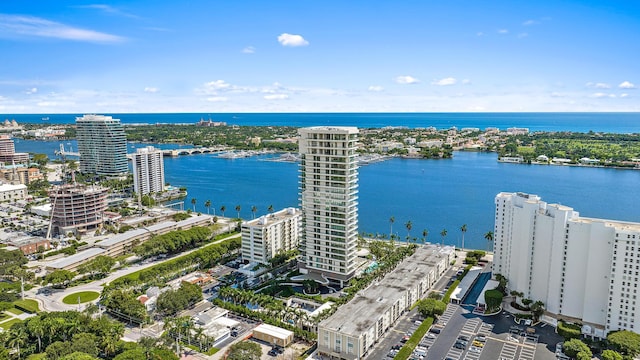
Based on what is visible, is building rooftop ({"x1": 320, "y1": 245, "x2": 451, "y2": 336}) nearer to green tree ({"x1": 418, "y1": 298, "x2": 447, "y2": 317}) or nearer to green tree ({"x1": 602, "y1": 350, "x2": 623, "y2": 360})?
green tree ({"x1": 418, "y1": 298, "x2": 447, "y2": 317})

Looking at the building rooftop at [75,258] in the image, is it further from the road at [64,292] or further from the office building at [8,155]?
the office building at [8,155]

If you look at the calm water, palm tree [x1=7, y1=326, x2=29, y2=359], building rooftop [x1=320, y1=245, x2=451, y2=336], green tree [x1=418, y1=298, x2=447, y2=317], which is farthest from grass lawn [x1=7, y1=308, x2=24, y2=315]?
the calm water

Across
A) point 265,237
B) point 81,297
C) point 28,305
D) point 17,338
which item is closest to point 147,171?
point 81,297

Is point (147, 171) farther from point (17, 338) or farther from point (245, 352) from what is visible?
point (245, 352)

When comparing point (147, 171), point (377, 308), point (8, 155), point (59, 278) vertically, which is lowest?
point (59, 278)

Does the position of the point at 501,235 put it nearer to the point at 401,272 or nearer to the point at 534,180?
the point at 401,272

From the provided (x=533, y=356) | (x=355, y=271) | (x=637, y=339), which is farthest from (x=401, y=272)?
(x=637, y=339)

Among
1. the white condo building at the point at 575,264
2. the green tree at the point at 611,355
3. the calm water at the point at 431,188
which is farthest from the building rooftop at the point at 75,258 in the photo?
the green tree at the point at 611,355
